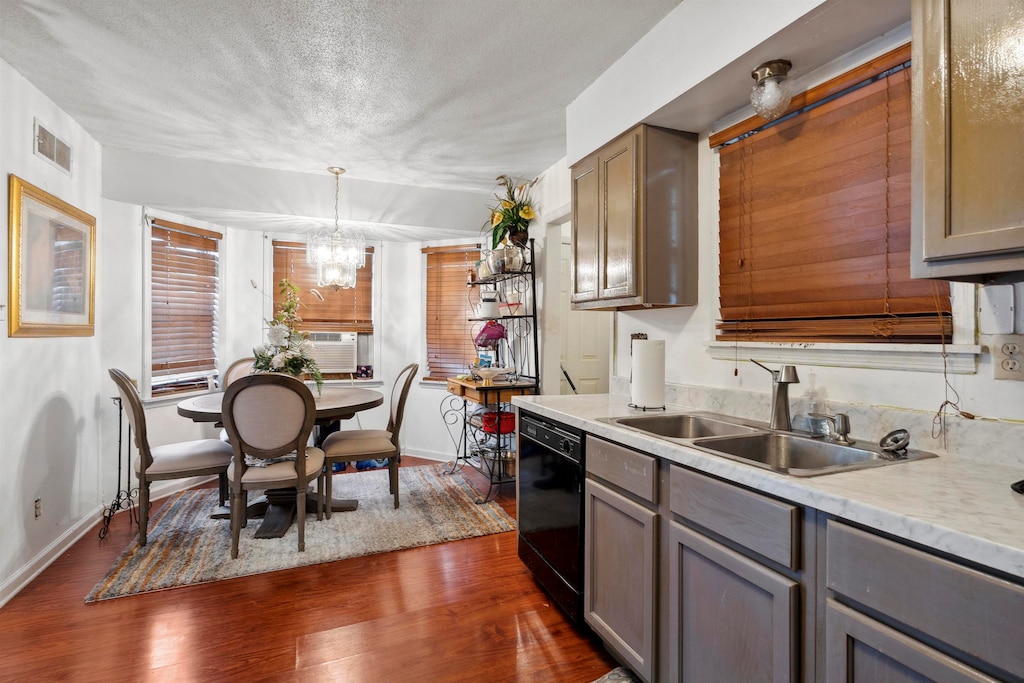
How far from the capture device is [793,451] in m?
1.67

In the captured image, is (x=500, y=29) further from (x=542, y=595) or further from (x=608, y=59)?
(x=542, y=595)

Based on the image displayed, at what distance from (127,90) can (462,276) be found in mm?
2919

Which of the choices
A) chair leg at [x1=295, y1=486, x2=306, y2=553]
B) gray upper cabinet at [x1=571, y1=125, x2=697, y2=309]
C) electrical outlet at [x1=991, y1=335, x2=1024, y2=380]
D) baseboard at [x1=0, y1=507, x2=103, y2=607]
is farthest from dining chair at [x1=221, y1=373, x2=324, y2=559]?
electrical outlet at [x1=991, y1=335, x2=1024, y2=380]

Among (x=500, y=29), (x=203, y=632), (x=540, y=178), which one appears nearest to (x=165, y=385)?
(x=203, y=632)

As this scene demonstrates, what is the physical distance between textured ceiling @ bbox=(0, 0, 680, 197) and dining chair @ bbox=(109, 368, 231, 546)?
64.4 inches

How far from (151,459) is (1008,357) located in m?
3.89

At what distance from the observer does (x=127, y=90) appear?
2.73 metres

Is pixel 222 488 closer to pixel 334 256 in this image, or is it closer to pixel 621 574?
pixel 334 256

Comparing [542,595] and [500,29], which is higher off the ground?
[500,29]

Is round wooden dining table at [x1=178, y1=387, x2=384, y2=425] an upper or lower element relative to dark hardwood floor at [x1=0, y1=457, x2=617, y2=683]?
upper

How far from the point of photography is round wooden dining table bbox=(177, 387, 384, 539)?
3.02 meters

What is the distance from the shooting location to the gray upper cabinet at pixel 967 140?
1020mm

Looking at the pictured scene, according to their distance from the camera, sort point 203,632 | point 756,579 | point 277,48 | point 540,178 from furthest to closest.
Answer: point 540,178
point 277,48
point 203,632
point 756,579

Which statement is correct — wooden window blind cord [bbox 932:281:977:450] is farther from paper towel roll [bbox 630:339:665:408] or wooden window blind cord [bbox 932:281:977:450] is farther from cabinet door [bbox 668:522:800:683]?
paper towel roll [bbox 630:339:665:408]
